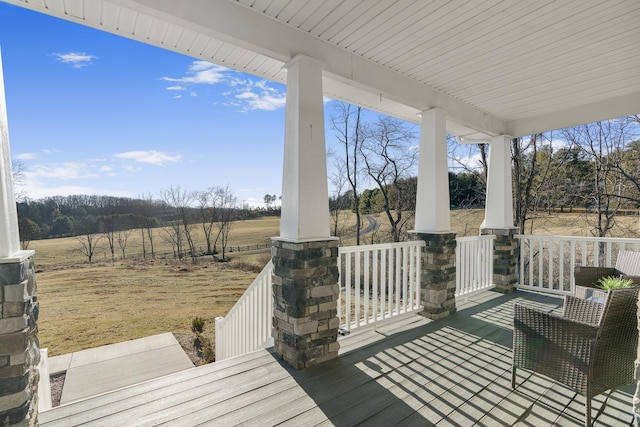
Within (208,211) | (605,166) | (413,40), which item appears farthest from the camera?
(208,211)

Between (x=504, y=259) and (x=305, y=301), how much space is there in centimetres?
439

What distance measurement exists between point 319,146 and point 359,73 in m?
1.09

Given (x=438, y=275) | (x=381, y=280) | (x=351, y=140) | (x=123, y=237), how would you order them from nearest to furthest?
(x=381, y=280) → (x=438, y=275) → (x=123, y=237) → (x=351, y=140)

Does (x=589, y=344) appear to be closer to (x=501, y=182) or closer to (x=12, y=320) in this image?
(x=12, y=320)

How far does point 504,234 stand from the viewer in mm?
5438

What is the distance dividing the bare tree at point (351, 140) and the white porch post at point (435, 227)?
752 centimetres

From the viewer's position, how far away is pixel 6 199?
1.74 metres

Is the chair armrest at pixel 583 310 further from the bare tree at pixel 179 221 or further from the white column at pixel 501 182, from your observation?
the bare tree at pixel 179 221

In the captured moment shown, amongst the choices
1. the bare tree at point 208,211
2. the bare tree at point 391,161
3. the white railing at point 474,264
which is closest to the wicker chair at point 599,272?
the white railing at point 474,264

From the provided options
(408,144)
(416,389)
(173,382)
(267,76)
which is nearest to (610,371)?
(416,389)

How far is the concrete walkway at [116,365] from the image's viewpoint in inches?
223

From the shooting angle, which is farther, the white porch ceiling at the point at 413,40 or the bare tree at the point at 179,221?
the bare tree at the point at 179,221

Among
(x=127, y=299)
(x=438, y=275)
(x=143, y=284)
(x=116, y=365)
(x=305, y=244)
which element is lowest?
(x=127, y=299)

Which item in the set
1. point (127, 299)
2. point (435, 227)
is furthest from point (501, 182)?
point (127, 299)
